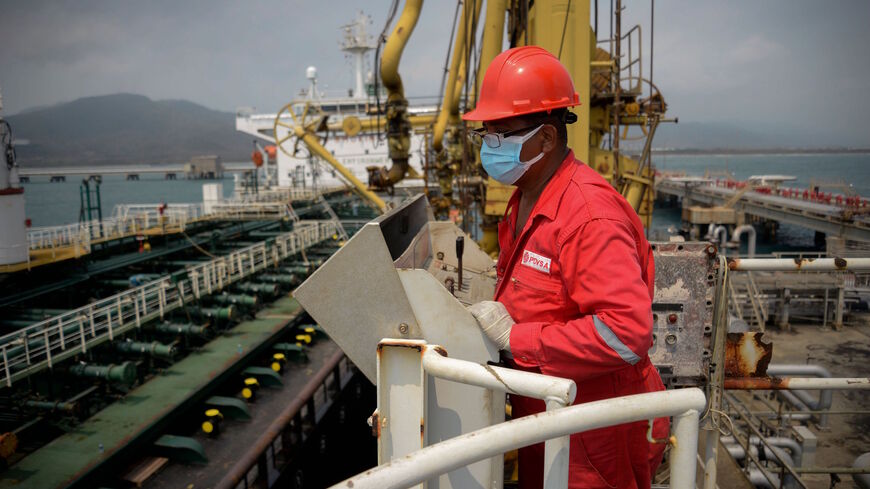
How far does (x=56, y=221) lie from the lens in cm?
6188

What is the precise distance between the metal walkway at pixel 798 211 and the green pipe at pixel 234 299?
25063 mm

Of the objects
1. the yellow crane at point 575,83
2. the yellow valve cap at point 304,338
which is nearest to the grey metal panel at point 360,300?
the yellow crane at point 575,83

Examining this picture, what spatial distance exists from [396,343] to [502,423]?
0.54 metres

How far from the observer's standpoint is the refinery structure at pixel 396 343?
1.84m

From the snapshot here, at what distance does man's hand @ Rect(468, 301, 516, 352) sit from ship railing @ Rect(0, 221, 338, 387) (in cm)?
903

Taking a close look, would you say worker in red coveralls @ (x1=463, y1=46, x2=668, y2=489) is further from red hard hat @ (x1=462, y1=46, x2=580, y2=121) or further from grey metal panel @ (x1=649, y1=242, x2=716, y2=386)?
grey metal panel @ (x1=649, y1=242, x2=716, y2=386)

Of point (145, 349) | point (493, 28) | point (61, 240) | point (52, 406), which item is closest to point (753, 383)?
point (493, 28)

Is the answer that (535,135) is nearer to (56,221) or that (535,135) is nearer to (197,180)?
(56,221)

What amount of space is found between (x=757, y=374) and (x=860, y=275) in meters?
20.3

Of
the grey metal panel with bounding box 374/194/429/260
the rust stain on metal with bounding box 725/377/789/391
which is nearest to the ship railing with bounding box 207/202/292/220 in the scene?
the grey metal panel with bounding box 374/194/429/260

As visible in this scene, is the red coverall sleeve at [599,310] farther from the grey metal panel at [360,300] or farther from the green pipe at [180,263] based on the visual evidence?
the green pipe at [180,263]

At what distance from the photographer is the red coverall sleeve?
1630 mm

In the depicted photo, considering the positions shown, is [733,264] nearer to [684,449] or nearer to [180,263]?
[684,449]

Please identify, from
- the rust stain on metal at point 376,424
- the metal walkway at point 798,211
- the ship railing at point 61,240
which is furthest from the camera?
the metal walkway at point 798,211
